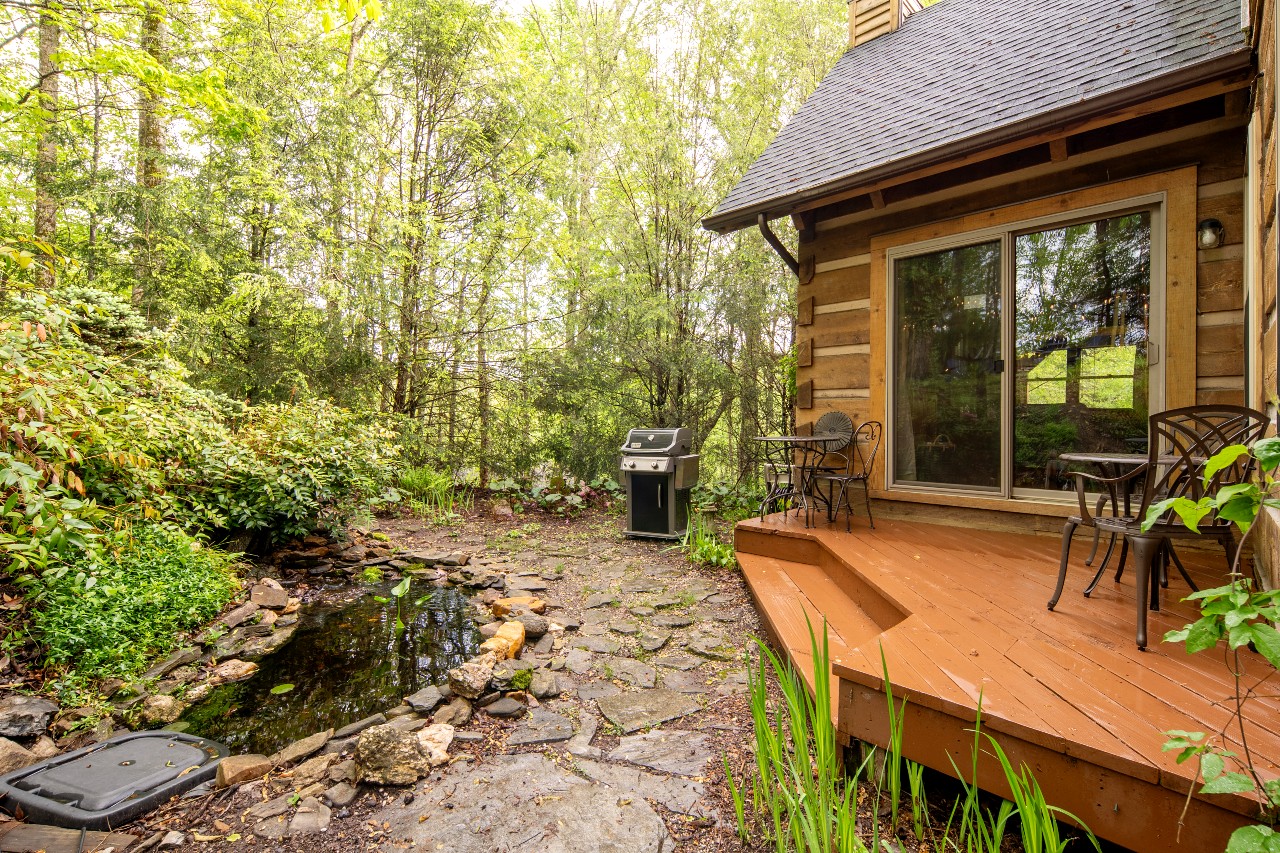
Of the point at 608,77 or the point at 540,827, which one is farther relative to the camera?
the point at 608,77

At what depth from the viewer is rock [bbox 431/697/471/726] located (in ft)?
7.04

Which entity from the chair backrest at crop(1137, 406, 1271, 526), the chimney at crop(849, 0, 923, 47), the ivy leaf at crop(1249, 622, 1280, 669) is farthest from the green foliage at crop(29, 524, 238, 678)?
the chimney at crop(849, 0, 923, 47)

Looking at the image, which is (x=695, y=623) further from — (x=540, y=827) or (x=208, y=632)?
(x=208, y=632)

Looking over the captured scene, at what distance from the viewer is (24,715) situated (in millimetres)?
2070

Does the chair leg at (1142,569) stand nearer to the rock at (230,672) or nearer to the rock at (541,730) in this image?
the rock at (541,730)

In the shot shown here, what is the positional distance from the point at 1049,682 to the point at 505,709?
1.84 meters

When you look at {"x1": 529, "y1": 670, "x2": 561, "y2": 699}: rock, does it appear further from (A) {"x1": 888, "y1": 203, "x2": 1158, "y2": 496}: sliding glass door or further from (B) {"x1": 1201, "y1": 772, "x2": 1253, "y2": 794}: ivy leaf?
(A) {"x1": 888, "y1": 203, "x2": 1158, "y2": 496}: sliding glass door

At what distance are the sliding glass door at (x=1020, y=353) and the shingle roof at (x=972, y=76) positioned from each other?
2.32ft

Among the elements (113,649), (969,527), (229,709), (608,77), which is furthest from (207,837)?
(608,77)

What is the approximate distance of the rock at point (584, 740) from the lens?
194 cm

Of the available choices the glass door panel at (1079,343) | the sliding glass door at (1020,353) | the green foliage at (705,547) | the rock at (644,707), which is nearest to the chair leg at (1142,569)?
the sliding glass door at (1020,353)

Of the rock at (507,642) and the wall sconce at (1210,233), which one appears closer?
the rock at (507,642)

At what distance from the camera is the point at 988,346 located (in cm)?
364

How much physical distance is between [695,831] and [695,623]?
5.32ft
